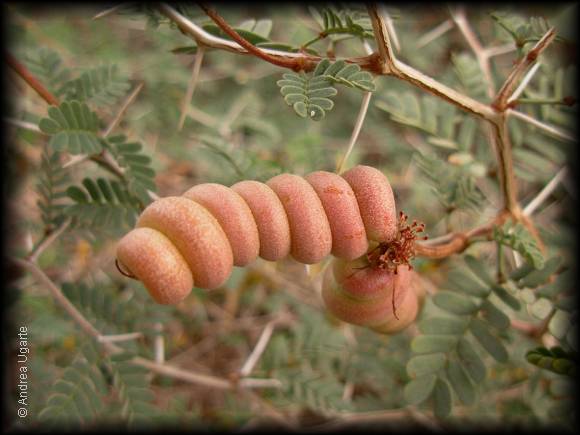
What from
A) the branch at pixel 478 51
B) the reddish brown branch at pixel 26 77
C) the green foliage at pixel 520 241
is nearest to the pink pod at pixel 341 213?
the green foliage at pixel 520 241

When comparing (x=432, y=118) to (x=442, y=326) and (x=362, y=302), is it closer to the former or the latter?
(x=442, y=326)

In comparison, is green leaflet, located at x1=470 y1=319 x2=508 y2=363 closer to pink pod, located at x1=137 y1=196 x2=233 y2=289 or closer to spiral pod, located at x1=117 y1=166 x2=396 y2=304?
spiral pod, located at x1=117 y1=166 x2=396 y2=304

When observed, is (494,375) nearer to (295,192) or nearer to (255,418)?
(255,418)

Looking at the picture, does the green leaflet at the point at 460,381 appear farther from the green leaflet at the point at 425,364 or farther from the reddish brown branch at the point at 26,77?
the reddish brown branch at the point at 26,77

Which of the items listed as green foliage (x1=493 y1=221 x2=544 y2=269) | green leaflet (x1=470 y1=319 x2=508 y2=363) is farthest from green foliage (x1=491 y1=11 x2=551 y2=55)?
green leaflet (x1=470 y1=319 x2=508 y2=363)

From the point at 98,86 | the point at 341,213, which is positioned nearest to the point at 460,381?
the point at 341,213

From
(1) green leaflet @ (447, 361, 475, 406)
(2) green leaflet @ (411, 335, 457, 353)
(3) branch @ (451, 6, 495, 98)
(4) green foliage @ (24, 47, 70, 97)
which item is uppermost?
(3) branch @ (451, 6, 495, 98)
